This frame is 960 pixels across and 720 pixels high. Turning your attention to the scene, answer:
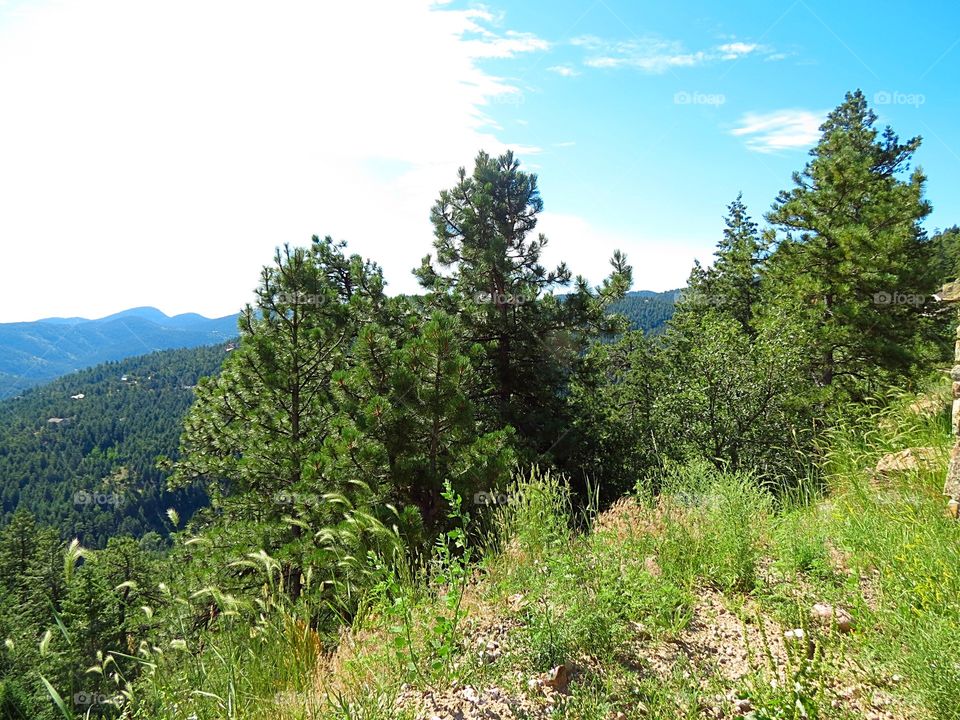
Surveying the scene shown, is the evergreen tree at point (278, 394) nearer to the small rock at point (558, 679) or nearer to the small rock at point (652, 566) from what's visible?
the small rock at point (652, 566)

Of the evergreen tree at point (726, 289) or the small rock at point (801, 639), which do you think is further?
the evergreen tree at point (726, 289)

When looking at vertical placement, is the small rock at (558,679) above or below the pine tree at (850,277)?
below

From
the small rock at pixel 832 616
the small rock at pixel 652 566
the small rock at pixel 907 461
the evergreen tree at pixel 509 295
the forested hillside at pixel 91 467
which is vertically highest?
the evergreen tree at pixel 509 295

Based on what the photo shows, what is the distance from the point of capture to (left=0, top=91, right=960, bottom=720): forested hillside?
2.79 meters

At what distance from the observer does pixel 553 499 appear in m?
4.53

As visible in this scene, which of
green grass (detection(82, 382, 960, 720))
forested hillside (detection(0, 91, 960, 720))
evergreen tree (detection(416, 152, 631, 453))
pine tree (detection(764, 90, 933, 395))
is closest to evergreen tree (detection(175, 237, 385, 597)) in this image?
forested hillside (detection(0, 91, 960, 720))

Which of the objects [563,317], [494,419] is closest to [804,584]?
[494,419]

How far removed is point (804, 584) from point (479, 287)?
9.76 metres

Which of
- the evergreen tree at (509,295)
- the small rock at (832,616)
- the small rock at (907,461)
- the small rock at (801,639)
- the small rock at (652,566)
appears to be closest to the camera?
the small rock at (801,639)

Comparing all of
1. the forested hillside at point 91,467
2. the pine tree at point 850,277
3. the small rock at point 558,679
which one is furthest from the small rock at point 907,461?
the forested hillside at point 91,467

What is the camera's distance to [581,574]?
345 cm

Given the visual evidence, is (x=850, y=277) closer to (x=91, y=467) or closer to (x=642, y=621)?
(x=642, y=621)

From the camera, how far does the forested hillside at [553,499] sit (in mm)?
2791

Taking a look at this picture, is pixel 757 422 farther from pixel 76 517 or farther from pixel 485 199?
pixel 76 517
